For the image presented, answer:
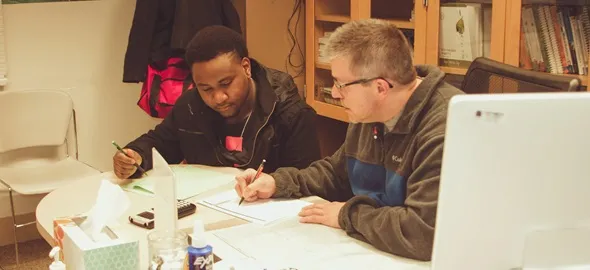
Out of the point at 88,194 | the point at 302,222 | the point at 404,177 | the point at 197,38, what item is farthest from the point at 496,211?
the point at 197,38

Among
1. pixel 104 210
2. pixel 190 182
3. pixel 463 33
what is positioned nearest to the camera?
pixel 104 210

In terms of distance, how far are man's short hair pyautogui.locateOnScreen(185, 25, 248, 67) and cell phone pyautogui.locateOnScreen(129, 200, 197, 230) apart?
0.62 m

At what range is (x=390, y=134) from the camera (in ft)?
5.85

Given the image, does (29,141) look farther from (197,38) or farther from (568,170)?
(568,170)

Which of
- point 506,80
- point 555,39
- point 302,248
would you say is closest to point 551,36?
point 555,39

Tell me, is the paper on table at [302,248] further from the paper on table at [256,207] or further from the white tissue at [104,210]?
the white tissue at [104,210]

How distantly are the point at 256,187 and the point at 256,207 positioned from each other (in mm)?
67

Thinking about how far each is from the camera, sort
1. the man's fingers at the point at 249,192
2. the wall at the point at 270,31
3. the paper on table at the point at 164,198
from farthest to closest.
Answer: the wall at the point at 270,31 < the man's fingers at the point at 249,192 < the paper on table at the point at 164,198

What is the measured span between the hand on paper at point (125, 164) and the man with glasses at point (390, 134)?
72cm

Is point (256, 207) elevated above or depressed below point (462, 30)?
below

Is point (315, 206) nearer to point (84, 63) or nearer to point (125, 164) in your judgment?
point (125, 164)

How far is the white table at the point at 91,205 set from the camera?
1.81 meters

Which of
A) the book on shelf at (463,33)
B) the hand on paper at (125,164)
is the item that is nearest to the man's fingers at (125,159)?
the hand on paper at (125,164)

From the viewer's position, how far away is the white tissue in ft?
4.56
